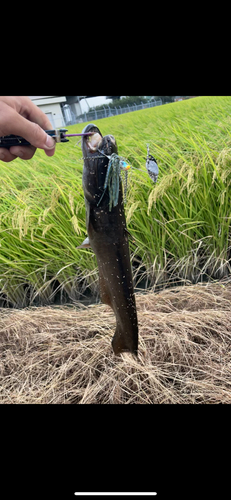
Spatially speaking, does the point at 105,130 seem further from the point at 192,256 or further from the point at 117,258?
the point at 117,258

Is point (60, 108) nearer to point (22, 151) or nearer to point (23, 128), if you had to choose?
point (22, 151)

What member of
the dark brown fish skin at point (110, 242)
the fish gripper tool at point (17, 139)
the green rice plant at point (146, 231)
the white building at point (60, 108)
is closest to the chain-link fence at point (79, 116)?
the white building at point (60, 108)

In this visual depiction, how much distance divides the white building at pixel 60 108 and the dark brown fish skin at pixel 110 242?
2.03ft

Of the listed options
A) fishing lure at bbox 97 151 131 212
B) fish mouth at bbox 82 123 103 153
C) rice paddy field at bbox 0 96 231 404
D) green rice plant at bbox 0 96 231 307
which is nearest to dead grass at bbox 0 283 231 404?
rice paddy field at bbox 0 96 231 404

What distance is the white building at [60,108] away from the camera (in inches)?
51.7

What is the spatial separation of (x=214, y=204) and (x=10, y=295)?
3.90 ft

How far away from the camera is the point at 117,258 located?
887mm

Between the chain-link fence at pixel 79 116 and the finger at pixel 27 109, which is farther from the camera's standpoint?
the chain-link fence at pixel 79 116

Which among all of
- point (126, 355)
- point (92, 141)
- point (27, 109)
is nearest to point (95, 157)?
point (92, 141)

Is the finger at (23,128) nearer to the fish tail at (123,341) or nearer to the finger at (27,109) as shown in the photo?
the finger at (27,109)

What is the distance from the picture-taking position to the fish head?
2.53ft

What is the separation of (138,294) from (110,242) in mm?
845

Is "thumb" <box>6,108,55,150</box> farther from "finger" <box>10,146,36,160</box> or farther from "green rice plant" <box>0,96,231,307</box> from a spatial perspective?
"green rice plant" <box>0,96,231,307</box>

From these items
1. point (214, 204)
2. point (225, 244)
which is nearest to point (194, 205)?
point (214, 204)
